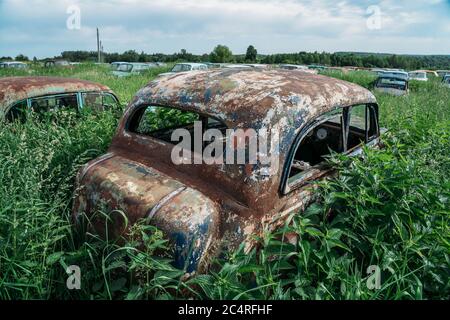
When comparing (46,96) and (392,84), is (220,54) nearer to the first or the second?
(392,84)

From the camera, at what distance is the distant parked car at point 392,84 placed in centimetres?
1311

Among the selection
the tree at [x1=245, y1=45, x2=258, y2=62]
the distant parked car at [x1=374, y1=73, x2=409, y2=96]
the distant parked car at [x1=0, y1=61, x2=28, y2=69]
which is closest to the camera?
the distant parked car at [x1=374, y1=73, x2=409, y2=96]

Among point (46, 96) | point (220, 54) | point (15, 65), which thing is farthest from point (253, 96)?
point (220, 54)

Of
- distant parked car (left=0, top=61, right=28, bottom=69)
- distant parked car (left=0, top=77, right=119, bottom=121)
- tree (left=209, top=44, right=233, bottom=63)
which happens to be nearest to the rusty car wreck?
distant parked car (left=0, top=77, right=119, bottom=121)

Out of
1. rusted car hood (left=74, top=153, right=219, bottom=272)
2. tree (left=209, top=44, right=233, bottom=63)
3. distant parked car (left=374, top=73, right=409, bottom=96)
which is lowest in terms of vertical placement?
rusted car hood (left=74, top=153, right=219, bottom=272)

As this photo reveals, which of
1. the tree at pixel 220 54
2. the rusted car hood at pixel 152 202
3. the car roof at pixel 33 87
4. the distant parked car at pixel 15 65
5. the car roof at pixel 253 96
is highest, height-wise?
the tree at pixel 220 54

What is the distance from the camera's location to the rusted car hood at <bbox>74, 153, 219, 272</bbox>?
1.89 metres

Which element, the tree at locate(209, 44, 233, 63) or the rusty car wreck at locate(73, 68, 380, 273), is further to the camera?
the tree at locate(209, 44, 233, 63)

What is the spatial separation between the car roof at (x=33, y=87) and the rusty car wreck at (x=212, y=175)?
2259 millimetres

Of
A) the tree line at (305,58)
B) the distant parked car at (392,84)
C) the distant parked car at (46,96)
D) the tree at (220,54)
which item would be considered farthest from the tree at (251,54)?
the distant parked car at (46,96)

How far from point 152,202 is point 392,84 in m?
13.9

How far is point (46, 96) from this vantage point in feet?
14.7

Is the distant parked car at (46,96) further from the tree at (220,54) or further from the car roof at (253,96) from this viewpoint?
the tree at (220,54)

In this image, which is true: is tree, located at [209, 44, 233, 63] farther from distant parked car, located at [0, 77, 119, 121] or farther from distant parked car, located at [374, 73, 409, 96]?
distant parked car, located at [0, 77, 119, 121]
